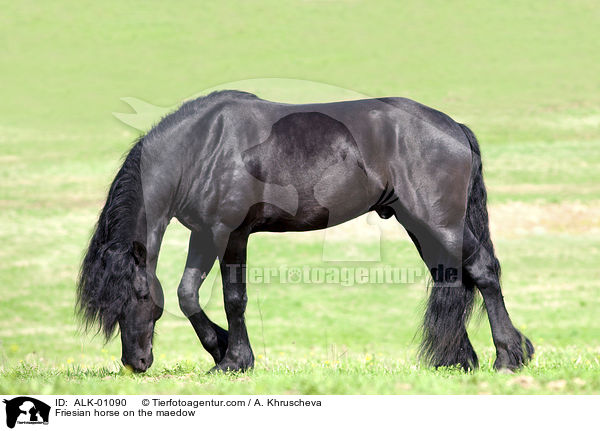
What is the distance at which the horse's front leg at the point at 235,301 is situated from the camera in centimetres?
746

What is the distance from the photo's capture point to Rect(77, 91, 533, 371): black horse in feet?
23.9

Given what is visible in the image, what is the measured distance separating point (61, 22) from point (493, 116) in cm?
3991

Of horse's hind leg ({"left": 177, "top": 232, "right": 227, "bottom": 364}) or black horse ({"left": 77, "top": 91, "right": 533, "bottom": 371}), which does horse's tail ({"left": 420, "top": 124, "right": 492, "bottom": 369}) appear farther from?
horse's hind leg ({"left": 177, "top": 232, "right": 227, "bottom": 364})

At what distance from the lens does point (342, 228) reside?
23672mm

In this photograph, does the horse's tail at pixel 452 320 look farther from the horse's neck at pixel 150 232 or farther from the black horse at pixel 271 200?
the horse's neck at pixel 150 232

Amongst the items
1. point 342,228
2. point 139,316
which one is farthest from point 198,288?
point 342,228

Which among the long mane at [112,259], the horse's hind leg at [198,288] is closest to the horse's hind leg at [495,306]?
the horse's hind leg at [198,288]

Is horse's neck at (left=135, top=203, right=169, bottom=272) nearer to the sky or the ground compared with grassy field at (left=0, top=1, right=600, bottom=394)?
nearer to the sky

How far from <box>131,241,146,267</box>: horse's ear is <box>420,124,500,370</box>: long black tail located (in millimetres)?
2956

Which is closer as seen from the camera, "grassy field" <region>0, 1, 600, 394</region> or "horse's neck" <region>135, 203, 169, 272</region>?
"horse's neck" <region>135, 203, 169, 272</region>
